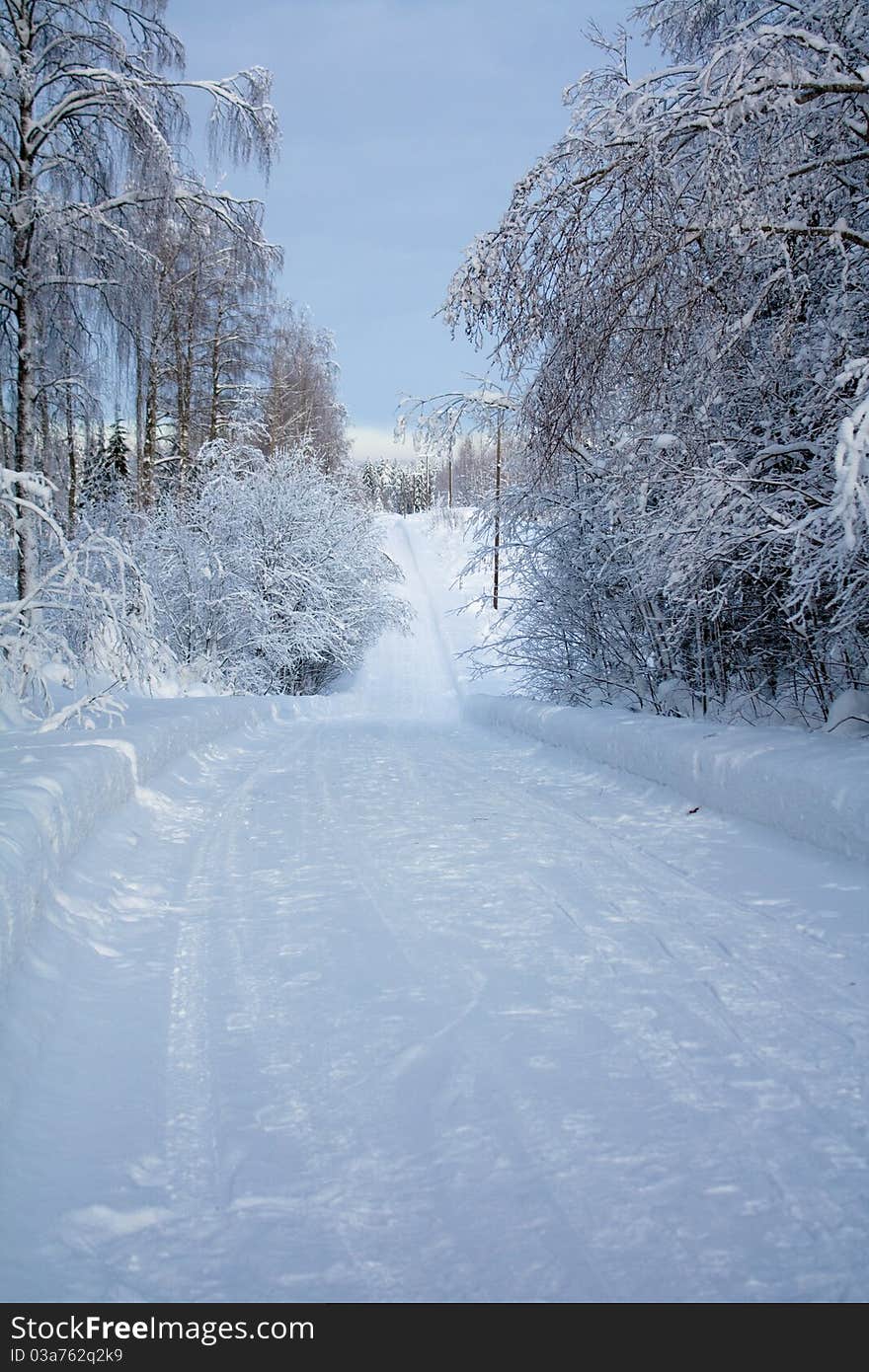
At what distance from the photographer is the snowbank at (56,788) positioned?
305cm

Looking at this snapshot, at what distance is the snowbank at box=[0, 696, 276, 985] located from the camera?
305 centimetres

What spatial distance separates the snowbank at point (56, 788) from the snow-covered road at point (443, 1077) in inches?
7.2

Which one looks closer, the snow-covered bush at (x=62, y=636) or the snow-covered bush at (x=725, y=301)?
the snow-covered bush at (x=725, y=301)

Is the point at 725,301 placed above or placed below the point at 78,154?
below

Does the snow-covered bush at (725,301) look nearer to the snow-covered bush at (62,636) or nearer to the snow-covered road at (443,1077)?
the snow-covered road at (443,1077)

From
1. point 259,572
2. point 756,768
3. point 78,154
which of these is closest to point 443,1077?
point 756,768

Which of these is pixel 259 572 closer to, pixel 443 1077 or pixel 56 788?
pixel 56 788

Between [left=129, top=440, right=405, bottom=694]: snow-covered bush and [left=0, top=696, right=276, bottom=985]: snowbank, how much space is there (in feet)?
27.3

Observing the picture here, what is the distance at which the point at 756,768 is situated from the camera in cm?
513

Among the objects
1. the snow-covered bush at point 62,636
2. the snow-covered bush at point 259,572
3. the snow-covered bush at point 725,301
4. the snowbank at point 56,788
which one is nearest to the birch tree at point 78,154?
the snow-covered bush at point 62,636

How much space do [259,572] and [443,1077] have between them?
1698cm

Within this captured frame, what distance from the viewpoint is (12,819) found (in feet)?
11.0

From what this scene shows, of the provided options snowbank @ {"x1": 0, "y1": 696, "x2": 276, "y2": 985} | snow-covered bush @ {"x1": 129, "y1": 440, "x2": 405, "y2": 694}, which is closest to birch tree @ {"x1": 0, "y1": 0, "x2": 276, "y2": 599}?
snowbank @ {"x1": 0, "y1": 696, "x2": 276, "y2": 985}

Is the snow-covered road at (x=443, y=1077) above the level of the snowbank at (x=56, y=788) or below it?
below
